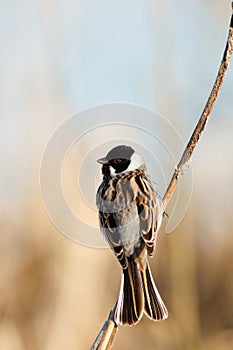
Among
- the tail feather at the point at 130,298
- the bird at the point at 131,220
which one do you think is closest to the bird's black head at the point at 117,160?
the bird at the point at 131,220

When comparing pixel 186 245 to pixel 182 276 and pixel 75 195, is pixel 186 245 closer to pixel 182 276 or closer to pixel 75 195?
pixel 182 276

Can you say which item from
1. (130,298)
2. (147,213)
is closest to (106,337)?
(130,298)

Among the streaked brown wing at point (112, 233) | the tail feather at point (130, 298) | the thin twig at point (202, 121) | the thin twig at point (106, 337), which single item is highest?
the thin twig at point (202, 121)

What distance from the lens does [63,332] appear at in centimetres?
237

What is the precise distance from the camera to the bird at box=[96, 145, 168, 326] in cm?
90

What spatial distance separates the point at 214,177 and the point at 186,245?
1.07 ft

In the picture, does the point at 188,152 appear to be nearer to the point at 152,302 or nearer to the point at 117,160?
the point at 117,160

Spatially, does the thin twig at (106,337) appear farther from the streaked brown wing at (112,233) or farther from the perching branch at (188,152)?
the streaked brown wing at (112,233)

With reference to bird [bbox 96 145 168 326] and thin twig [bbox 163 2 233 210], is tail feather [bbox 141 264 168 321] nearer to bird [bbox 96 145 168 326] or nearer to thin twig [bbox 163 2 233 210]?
bird [bbox 96 145 168 326]

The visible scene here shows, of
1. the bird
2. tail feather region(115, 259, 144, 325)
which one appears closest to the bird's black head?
the bird

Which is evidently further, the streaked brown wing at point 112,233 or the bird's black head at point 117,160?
the streaked brown wing at point 112,233

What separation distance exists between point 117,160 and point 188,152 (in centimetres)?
11

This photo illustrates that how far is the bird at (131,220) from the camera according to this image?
0.90m

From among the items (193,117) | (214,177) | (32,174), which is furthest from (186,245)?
(32,174)
